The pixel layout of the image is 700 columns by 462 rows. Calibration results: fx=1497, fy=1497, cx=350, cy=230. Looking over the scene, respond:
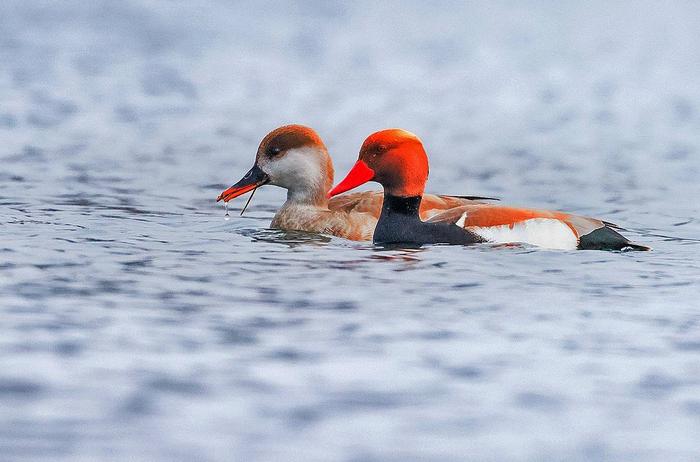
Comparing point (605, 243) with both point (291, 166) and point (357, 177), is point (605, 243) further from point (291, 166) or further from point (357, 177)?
point (291, 166)

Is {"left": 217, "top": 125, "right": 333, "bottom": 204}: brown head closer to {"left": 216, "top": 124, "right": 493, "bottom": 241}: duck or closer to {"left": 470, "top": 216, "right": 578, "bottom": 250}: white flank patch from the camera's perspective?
{"left": 216, "top": 124, "right": 493, "bottom": 241}: duck

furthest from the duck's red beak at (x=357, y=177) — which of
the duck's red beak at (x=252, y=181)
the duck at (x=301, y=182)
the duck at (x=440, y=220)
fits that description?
the duck's red beak at (x=252, y=181)

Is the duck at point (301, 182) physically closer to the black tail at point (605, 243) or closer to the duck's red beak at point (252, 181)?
the duck's red beak at point (252, 181)

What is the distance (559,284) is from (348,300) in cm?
125

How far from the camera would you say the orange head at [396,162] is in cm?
954

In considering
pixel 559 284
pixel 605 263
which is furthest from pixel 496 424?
pixel 605 263

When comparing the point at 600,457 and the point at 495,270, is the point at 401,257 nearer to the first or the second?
the point at 495,270

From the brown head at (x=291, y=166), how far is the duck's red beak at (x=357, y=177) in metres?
0.47

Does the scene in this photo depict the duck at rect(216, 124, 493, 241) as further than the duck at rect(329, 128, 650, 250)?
Yes

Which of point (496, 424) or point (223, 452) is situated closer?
point (223, 452)

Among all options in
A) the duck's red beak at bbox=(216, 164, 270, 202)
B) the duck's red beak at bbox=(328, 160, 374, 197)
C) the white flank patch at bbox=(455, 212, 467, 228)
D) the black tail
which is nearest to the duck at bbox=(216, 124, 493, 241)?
the duck's red beak at bbox=(216, 164, 270, 202)

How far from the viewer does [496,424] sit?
17.8 feet

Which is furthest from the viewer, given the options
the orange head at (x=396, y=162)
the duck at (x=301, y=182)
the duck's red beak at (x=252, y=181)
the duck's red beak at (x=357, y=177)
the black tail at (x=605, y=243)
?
the duck's red beak at (x=252, y=181)

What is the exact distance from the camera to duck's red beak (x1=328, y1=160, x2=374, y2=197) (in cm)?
967
